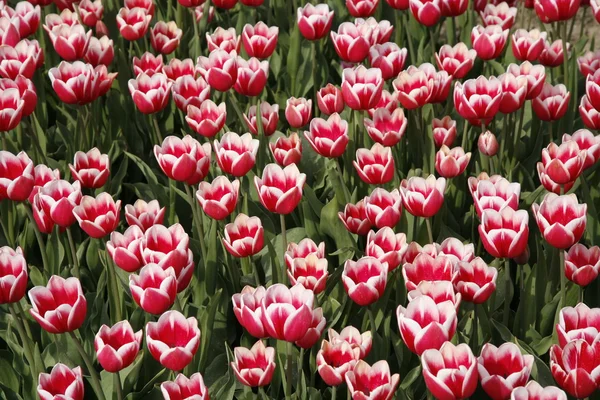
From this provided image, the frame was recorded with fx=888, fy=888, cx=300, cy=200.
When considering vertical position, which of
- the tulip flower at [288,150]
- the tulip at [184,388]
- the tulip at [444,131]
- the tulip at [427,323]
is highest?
the tulip at [427,323]

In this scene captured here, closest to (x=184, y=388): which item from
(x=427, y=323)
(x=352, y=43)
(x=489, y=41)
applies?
(x=427, y=323)

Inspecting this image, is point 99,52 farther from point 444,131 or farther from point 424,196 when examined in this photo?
point 424,196

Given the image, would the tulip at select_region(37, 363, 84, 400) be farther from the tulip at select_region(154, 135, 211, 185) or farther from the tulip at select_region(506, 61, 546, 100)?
the tulip at select_region(506, 61, 546, 100)

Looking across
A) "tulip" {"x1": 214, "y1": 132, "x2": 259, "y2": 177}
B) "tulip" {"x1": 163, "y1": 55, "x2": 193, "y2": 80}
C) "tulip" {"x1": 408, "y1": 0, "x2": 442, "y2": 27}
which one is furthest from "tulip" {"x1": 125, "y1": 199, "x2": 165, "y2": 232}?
"tulip" {"x1": 408, "y1": 0, "x2": 442, "y2": 27}

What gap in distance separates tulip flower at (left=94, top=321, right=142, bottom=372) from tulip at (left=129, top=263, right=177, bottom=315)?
0.24ft

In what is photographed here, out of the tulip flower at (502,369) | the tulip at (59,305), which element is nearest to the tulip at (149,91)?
→ the tulip at (59,305)

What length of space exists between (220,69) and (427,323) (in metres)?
1.38

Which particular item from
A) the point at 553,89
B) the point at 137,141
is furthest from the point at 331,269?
the point at 137,141

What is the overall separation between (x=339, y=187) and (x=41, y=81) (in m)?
1.52

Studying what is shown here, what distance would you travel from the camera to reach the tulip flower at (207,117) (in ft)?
9.12

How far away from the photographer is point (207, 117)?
2834 mm

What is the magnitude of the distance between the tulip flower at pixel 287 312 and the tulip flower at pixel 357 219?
609 millimetres

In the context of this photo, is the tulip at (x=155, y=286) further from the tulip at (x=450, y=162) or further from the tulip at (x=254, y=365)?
the tulip at (x=450, y=162)

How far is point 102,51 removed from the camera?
3.38 metres
